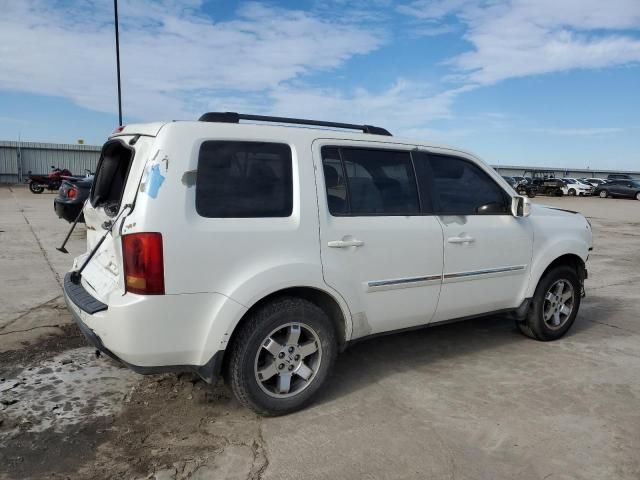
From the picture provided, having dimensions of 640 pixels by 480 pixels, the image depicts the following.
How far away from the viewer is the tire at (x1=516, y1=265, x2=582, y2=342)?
187 inches

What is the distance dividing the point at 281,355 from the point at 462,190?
2.01 meters

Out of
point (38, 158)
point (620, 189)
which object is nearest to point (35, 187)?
point (38, 158)

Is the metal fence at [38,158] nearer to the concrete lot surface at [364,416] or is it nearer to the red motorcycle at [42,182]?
the red motorcycle at [42,182]

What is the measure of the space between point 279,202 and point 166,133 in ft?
2.56

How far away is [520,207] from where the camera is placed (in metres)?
4.33

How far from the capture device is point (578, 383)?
4.02 m

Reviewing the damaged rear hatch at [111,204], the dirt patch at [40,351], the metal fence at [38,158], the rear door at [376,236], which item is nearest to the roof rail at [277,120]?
the rear door at [376,236]

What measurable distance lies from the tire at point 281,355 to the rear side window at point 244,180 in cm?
61

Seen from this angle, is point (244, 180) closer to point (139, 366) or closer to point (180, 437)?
point (139, 366)

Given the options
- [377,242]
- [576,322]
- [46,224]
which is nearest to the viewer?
[377,242]

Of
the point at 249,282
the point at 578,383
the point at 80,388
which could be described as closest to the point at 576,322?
the point at 578,383

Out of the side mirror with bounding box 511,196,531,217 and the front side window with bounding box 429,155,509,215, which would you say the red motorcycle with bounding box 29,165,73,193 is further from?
the side mirror with bounding box 511,196,531,217

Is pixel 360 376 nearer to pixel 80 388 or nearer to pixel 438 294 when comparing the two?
pixel 438 294

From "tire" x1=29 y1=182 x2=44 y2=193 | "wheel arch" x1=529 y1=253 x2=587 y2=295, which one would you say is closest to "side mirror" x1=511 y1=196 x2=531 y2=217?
"wheel arch" x1=529 y1=253 x2=587 y2=295
